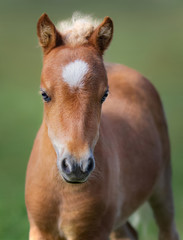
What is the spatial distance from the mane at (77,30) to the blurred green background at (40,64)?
10.2ft

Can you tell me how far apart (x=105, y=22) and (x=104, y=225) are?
1486mm

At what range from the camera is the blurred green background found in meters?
10.2

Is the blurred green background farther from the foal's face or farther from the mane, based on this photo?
the foal's face

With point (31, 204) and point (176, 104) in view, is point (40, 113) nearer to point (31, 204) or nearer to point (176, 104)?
point (176, 104)

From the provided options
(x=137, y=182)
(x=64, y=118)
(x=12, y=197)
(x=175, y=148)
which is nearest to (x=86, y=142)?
(x=64, y=118)

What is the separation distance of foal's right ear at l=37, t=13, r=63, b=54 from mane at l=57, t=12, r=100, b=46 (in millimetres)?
70

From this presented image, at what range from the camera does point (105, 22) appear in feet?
15.0

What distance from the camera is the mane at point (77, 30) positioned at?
4.54 m

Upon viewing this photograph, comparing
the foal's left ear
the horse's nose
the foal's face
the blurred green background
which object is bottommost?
the horse's nose

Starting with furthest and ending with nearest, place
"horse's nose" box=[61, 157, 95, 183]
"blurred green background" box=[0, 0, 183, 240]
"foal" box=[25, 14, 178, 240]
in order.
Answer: "blurred green background" box=[0, 0, 183, 240]
"foal" box=[25, 14, 178, 240]
"horse's nose" box=[61, 157, 95, 183]

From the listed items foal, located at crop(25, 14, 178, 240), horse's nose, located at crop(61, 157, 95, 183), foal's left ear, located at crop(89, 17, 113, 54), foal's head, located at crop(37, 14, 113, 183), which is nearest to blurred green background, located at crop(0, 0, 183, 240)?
foal, located at crop(25, 14, 178, 240)

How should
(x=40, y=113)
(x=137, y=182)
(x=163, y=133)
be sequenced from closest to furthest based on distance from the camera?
(x=137, y=182), (x=163, y=133), (x=40, y=113)

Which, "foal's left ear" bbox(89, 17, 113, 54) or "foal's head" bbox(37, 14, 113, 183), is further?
"foal's left ear" bbox(89, 17, 113, 54)

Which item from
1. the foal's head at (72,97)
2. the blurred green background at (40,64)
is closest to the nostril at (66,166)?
the foal's head at (72,97)
